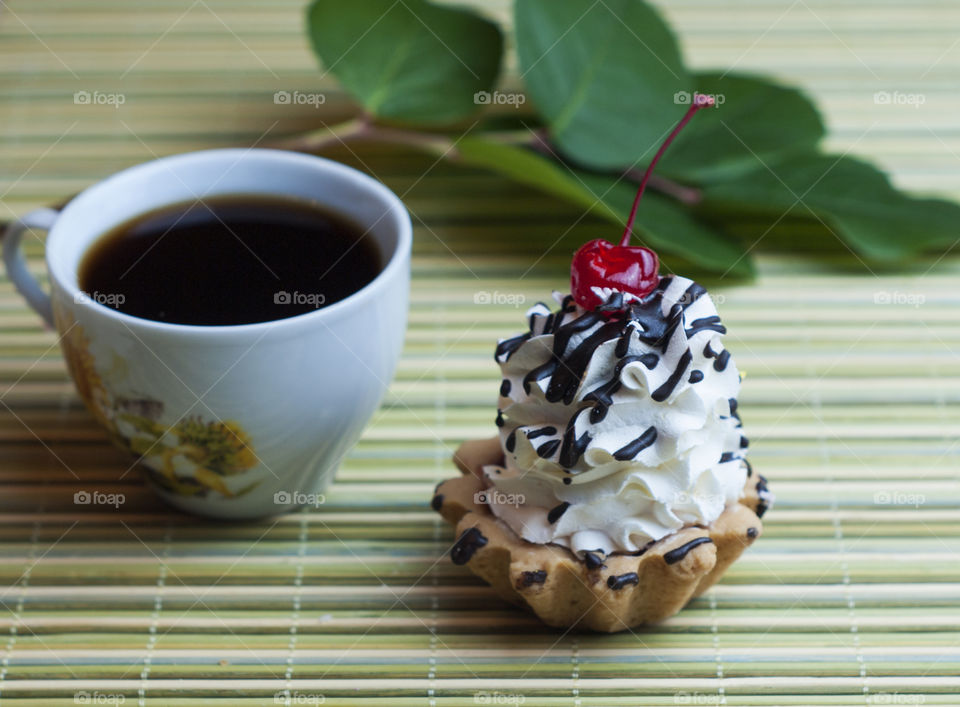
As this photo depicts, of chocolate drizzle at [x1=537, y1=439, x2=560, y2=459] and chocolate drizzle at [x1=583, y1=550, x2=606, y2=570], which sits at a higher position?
chocolate drizzle at [x1=537, y1=439, x2=560, y2=459]

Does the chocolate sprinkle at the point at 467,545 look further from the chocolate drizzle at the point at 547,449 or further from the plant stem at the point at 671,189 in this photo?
the plant stem at the point at 671,189

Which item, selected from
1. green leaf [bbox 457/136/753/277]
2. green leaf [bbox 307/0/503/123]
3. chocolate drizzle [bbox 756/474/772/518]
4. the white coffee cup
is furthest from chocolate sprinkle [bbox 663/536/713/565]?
green leaf [bbox 307/0/503/123]

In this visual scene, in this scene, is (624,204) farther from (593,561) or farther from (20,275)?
(20,275)

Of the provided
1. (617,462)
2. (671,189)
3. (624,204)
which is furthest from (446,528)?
(671,189)

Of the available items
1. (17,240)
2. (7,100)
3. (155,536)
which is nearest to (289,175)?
(17,240)

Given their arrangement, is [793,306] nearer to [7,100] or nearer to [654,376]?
[654,376]

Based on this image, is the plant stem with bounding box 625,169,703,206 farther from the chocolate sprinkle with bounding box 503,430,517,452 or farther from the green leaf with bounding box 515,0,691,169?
the chocolate sprinkle with bounding box 503,430,517,452
